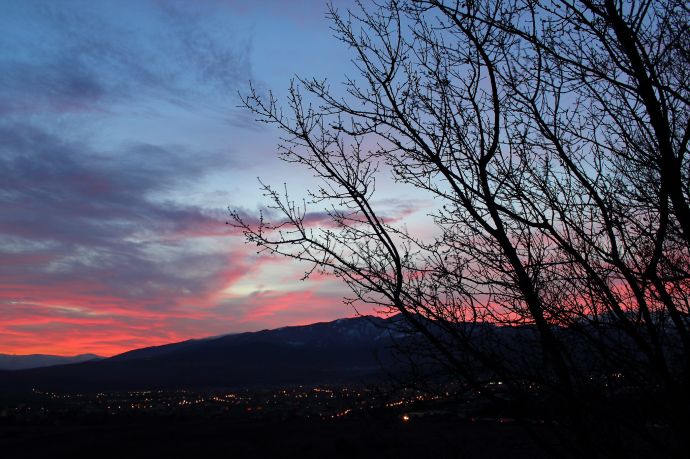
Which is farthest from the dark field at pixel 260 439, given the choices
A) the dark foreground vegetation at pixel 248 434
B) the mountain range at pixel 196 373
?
the mountain range at pixel 196 373

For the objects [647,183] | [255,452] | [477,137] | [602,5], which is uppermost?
[602,5]

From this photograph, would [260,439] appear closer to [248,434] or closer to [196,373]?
[248,434]

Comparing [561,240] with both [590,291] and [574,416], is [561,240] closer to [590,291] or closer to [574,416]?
Answer: [590,291]

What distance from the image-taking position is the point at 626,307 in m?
4.61

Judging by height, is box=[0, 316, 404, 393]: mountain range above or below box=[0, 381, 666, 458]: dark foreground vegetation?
above

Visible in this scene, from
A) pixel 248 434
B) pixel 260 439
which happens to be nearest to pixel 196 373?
pixel 248 434

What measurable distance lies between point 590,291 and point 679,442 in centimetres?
119

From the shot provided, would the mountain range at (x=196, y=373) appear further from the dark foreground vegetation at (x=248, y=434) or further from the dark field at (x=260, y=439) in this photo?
the dark field at (x=260, y=439)

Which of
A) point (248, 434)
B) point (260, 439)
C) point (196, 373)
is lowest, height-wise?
point (260, 439)

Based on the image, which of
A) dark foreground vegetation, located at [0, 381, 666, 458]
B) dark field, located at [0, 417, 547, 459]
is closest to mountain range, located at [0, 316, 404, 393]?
dark foreground vegetation, located at [0, 381, 666, 458]

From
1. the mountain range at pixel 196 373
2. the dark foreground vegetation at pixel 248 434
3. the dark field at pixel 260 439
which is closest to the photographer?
the dark field at pixel 260 439

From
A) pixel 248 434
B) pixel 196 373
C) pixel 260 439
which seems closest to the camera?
pixel 260 439

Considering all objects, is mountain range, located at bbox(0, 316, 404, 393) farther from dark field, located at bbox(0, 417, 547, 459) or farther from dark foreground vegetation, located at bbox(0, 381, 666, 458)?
dark field, located at bbox(0, 417, 547, 459)

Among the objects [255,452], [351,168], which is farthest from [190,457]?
[351,168]
